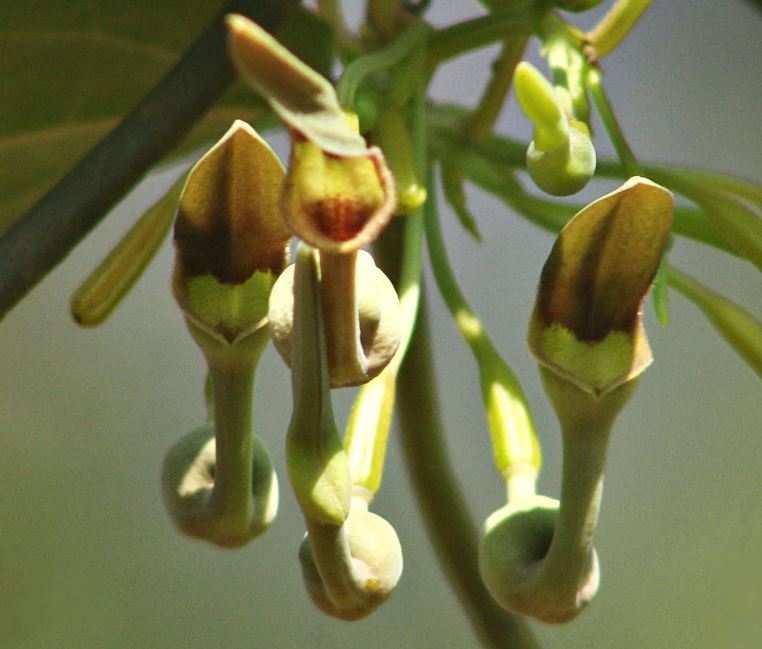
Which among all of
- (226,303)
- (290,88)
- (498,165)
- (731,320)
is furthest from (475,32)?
(290,88)

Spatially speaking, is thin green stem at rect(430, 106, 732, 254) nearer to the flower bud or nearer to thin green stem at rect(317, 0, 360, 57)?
thin green stem at rect(317, 0, 360, 57)

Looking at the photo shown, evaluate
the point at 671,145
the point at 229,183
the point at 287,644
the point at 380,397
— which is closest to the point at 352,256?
the point at 229,183

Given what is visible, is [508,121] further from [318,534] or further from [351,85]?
[318,534]

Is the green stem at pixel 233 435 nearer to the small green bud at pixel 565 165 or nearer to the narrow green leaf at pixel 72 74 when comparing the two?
the small green bud at pixel 565 165

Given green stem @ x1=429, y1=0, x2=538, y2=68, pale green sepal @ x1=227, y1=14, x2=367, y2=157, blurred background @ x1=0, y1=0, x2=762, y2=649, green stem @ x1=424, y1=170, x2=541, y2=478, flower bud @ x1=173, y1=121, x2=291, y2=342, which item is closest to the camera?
pale green sepal @ x1=227, y1=14, x2=367, y2=157

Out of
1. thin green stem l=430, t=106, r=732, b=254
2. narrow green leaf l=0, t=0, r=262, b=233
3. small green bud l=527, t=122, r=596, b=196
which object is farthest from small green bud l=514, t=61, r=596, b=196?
narrow green leaf l=0, t=0, r=262, b=233

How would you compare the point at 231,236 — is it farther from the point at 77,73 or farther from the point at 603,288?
the point at 77,73
